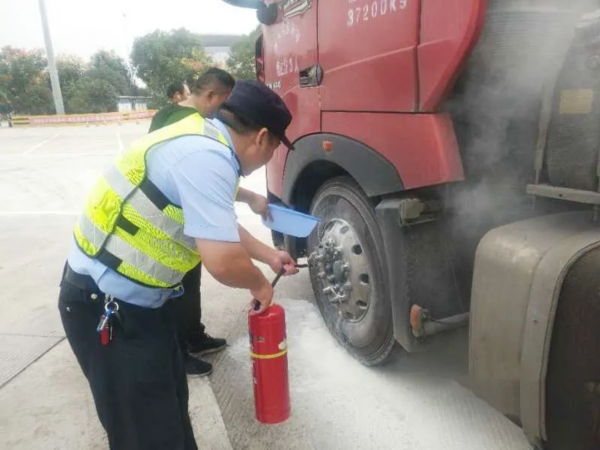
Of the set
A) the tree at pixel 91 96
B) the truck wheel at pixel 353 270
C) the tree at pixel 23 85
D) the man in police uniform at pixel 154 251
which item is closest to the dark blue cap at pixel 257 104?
the man in police uniform at pixel 154 251

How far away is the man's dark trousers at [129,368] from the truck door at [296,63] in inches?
59.2

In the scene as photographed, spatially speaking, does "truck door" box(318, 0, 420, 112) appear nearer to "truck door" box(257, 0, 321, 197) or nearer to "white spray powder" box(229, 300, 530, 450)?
"truck door" box(257, 0, 321, 197)

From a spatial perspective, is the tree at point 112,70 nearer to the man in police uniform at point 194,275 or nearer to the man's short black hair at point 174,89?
the man's short black hair at point 174,89

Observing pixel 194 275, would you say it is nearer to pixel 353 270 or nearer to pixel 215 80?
pixel 353 270

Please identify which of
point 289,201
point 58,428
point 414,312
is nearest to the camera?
point 414,312

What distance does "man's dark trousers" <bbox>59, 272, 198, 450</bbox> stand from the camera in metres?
1.63

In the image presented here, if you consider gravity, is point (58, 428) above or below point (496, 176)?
below

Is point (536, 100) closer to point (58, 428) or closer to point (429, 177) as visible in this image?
point (429, 177)

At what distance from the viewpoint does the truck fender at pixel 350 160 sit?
218 cm

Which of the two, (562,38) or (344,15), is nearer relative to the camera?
(562,38)

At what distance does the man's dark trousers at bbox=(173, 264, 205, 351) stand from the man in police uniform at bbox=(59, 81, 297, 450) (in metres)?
1.13

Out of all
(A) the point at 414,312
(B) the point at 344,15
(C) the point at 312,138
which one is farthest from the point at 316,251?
(B) the point at 344,15

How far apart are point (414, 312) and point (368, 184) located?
0.61m

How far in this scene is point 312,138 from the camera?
9.07 feet
